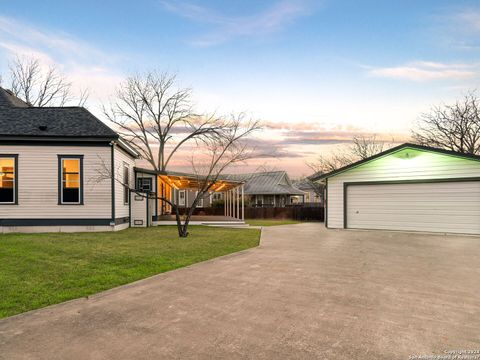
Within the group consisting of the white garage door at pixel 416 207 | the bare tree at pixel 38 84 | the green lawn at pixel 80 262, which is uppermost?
the bare tree at pixel 38 84

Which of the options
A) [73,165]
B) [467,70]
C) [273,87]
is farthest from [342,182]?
[73,165]

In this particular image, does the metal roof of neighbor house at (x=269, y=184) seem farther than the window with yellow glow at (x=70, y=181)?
Yes

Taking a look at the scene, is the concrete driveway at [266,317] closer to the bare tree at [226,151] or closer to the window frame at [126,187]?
the bare tree at [226,151]

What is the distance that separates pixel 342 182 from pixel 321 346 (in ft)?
47.7

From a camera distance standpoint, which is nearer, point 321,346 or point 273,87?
point 321,346

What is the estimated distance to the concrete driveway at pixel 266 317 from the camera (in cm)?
354

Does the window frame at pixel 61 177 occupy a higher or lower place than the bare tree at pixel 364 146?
lower

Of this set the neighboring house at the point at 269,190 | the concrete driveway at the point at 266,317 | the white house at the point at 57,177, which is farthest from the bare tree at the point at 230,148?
the neighboring house at the point at 269,190

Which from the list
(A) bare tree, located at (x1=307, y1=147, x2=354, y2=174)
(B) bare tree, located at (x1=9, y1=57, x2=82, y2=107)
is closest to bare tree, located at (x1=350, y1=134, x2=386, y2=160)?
(A) bare tree, located at (x1=307, y1=147, x2=354, y2=174)

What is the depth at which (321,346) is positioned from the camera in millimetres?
3586

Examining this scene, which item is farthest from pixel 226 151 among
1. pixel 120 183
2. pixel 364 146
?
pixel 364 146

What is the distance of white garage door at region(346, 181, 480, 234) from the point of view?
46.0 ft

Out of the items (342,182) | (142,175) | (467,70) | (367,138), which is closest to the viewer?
(467,70)

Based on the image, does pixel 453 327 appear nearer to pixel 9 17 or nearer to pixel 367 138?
pixel 9 17
